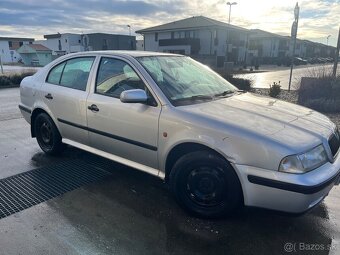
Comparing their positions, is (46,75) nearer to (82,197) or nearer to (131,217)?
(82,197)

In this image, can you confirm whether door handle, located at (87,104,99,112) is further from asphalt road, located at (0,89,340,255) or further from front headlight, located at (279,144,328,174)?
front headlight, located at (279,144,328,174)

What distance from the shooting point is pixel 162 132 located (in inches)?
122

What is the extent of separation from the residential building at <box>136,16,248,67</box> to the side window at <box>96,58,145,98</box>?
3559cm

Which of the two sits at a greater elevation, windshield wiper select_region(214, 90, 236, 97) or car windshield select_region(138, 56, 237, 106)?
car windshield select_region(138, 56, 237, 106)

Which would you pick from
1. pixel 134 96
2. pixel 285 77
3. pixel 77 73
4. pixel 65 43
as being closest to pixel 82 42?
pixel 65 43

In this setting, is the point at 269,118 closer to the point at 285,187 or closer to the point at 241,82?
the point at 285,187

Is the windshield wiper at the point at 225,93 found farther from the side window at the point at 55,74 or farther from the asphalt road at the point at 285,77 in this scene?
the asphalt road at the point at 285,77

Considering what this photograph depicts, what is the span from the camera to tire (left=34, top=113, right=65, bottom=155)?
4.51 m

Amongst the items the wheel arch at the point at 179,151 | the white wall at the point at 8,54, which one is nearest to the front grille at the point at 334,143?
the wheel arch at the point at 179,151

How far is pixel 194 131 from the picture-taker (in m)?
2.86

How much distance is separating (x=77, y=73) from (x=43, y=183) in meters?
1.55

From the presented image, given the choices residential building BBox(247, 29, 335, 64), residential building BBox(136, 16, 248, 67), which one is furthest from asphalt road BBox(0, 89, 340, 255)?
residential building BBox(247, 29, 335, 64)

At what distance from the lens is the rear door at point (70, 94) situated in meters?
3.95

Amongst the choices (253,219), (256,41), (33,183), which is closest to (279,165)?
(253,219)
